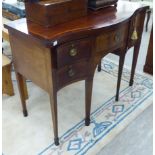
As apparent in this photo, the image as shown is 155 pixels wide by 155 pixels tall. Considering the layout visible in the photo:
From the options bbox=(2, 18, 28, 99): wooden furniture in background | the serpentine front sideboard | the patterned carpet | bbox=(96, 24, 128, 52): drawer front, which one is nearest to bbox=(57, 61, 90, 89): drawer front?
the serpentine front sideboard

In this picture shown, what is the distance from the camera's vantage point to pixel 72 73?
3.95 ft

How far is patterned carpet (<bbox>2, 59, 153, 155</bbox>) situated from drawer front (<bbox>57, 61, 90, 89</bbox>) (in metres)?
0.46

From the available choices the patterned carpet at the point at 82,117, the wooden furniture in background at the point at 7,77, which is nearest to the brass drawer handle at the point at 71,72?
the patterned carpet at the point at 82,117

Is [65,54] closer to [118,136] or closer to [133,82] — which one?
[118,136]

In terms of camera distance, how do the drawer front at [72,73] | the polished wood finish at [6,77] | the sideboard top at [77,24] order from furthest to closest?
the polished wood finish at [6,77], the drawer front at [72,73], the sideboard top at [77,24]

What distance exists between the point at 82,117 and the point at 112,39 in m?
0.65

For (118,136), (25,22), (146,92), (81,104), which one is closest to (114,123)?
(118,136)

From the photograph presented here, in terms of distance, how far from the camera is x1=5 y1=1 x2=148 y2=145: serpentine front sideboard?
1.06 metres

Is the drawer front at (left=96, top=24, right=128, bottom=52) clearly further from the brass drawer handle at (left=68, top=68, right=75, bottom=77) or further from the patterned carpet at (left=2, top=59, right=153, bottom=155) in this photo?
the patterned carpet at (left=2, top=59, right=153, bottom=155)

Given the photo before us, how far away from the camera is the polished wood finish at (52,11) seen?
1.07 metres

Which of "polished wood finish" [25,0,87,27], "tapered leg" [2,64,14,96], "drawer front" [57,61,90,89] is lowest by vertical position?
"tapered leg" [2,64,14,96]

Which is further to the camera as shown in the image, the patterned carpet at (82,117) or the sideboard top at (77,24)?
A: the patterned carpet at (82,117)

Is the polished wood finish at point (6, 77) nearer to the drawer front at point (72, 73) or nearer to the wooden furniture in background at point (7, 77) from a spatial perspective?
the wooden furniture in background at point (7, 77)

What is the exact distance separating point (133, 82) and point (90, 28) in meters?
1.06
